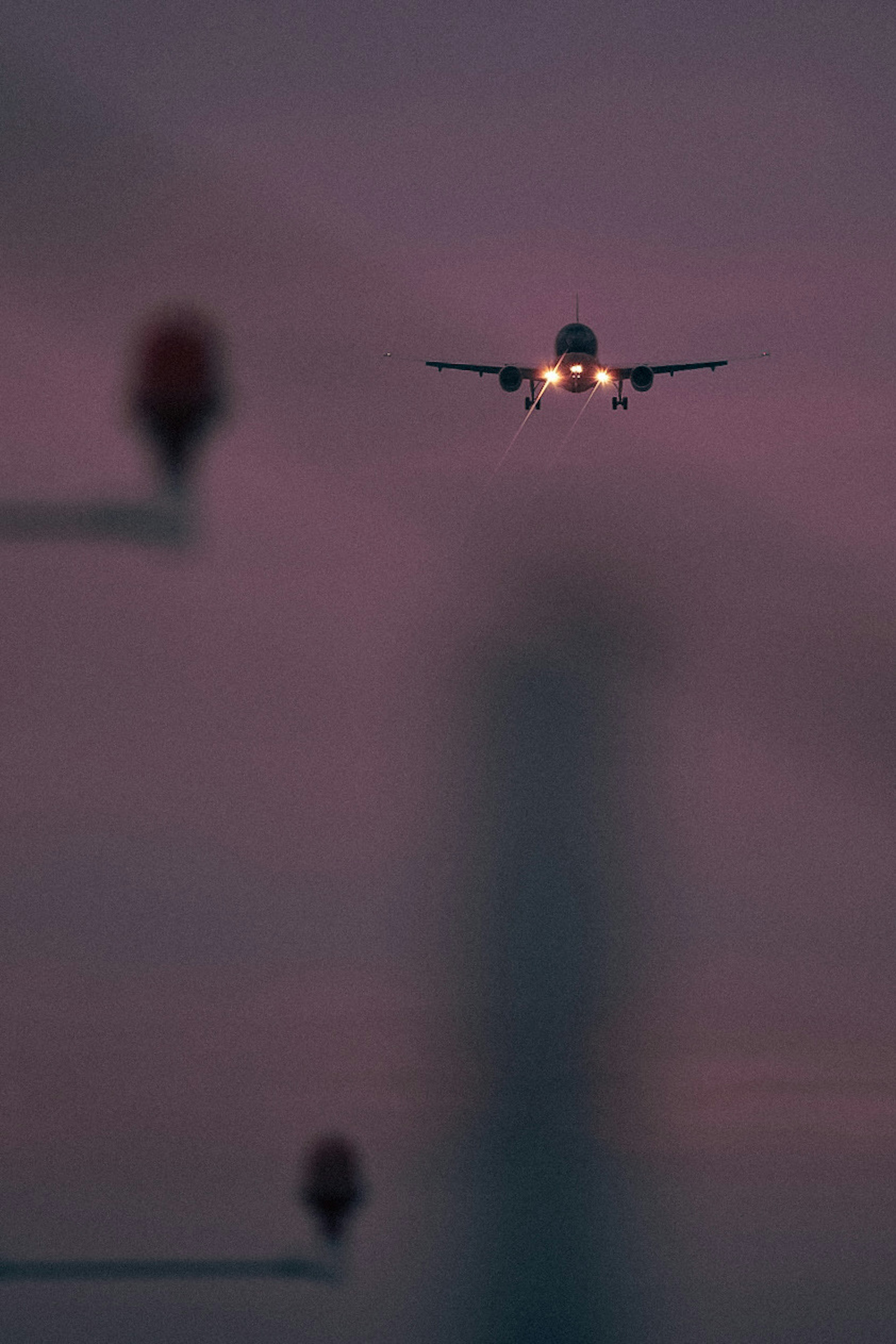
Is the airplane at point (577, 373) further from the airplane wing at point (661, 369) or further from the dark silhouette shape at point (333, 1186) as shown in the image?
the dark silhouette shape at point (333, 1186)

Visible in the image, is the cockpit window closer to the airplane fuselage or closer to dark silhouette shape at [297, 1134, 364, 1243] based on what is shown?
the airplane fuselage

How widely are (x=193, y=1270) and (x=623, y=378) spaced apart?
13157cm

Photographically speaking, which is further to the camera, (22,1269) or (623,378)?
(623,378)

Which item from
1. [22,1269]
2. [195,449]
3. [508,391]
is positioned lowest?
[22,1269]

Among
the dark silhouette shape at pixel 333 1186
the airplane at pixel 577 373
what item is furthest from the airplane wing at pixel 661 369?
the dark silhouette shape at pixel 333 1186

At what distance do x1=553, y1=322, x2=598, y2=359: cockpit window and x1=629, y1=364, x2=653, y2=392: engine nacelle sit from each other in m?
5.99

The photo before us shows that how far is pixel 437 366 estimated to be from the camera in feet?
484

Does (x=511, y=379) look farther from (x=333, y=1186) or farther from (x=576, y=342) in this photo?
(x=333, y=1186)

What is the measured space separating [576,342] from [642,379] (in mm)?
9223

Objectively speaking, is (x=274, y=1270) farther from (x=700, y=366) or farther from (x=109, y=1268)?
(x=700, y=366)

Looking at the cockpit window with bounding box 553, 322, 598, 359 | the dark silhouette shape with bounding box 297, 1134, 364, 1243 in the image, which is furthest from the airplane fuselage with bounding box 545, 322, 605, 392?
the dark silhouette shape with bounding box 297, 1134, 364, 1243

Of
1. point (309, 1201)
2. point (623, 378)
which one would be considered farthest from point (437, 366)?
point (309, 1201)

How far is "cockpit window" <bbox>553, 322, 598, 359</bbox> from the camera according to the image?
145000 millimetres

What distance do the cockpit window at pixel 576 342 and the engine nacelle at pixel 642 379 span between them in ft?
19.6
